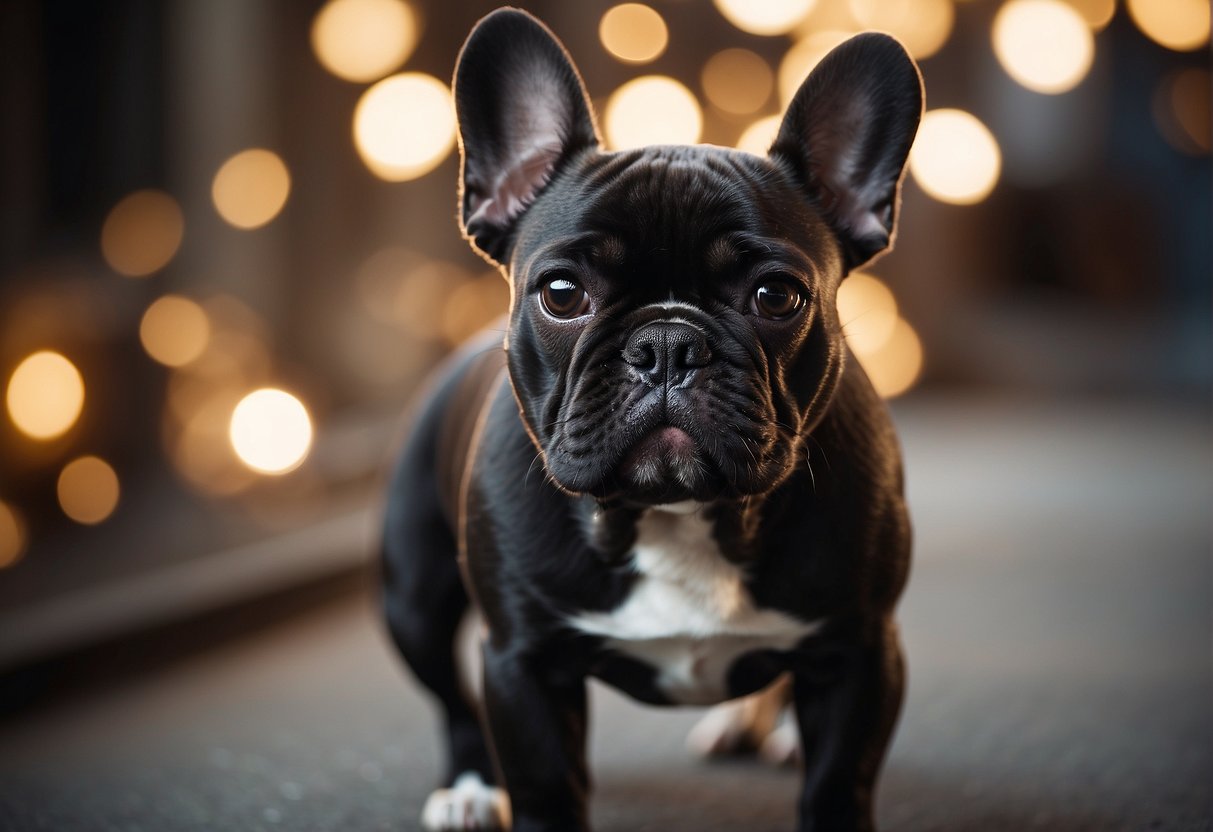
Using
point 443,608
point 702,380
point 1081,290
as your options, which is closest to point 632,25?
point 443,608

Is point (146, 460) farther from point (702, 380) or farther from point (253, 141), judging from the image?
point (702, 380)

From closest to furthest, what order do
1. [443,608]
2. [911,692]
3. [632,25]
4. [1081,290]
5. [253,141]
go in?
1. [443,608]
2. [911,692]
3. [253,141]
4. [632,25]
5. [1081,290]

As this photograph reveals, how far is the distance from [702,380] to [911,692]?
1.49 meters

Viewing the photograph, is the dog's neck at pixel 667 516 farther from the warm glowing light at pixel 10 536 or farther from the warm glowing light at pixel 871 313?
the warm glowing light at pixel 871 313

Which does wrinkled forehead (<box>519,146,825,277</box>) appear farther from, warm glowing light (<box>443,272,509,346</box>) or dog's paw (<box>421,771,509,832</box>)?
warm glowing light (<box>443,272,509,346</box>)

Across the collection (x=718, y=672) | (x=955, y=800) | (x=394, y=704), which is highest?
(x=718, y=672)

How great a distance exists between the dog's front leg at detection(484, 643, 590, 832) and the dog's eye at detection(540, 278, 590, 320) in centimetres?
43

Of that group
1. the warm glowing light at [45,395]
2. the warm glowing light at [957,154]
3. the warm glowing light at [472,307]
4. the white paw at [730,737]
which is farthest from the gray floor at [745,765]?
the warm glowing light at [957,154]

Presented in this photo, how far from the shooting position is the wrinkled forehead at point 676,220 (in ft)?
4.91

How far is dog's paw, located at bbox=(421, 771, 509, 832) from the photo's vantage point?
1.96 meters

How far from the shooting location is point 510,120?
1.72m

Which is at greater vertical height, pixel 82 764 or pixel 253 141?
pixel 253 141

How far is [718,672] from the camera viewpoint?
1.66 m

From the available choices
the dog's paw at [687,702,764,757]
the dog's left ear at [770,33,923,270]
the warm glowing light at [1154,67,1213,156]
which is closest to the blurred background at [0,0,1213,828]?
the dog's paw at [687,702,764,757]
